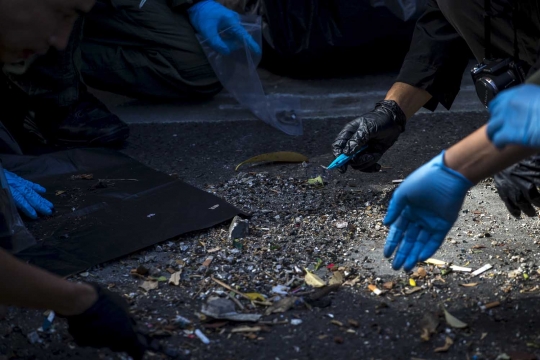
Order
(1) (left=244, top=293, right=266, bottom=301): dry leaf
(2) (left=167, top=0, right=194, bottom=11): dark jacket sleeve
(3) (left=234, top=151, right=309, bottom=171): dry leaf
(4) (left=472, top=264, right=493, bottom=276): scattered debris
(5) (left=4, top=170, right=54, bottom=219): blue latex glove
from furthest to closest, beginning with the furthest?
1. (2) (left=167, top=0, right=194, bottom=11): dark jacket sleeve
2. (3) (left=234, top=151, right=309, bottom=171): dry leaf
3. (5) (left=4, top=170, right=54, bottom=219): blue latex glove
4. (4) (left=472, top=264, right=493, bottom=276): scattered debris
5. (1) (left=244, top=293, right=266, bottom=301): dry leaf

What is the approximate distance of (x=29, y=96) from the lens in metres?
3.48

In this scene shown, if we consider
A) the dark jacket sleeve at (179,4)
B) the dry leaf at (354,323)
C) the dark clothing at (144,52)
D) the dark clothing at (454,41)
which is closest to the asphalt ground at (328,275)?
the dry leaf at (354,323)

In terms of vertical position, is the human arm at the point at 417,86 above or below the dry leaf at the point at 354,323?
above

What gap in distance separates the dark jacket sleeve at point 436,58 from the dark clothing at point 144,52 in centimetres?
160

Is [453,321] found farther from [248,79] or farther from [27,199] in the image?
[248,79]

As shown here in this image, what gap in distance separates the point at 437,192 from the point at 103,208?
1445mm

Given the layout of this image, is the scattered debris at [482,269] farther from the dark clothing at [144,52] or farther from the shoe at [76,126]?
the dark clothing at [144,52]

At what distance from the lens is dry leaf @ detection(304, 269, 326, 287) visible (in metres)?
2.21

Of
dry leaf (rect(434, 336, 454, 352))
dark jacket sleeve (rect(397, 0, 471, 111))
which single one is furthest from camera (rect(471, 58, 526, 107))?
dry leaf (rect(434, 336, 454, 352))

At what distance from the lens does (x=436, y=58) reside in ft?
8.80

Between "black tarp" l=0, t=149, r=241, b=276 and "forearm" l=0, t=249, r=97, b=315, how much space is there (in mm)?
629

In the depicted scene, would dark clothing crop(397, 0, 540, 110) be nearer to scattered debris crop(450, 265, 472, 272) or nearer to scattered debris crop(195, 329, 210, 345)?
scattered debris crop(450, 265, 472, 272)

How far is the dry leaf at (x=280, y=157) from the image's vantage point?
3.19 metres

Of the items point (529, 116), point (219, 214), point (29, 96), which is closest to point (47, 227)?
point (219, 214)
